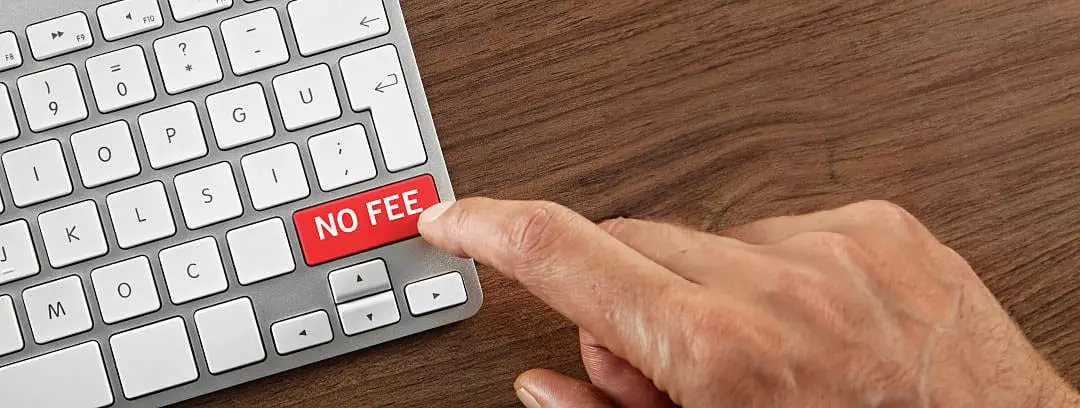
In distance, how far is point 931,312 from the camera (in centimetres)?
44

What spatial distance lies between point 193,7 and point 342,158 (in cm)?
12

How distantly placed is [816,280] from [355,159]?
0.25 metres

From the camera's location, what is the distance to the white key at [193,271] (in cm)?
46

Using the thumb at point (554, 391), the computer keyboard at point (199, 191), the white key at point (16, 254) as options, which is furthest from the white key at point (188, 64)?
the thumb at point (554, 391)

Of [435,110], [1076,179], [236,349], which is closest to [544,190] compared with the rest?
[435,110]

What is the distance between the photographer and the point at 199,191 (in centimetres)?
46

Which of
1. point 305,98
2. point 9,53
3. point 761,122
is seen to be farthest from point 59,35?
point 761,122

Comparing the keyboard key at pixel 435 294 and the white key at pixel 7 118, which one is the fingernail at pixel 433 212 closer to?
the keyboard key at pixel 435 294

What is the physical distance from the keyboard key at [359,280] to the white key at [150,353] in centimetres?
9

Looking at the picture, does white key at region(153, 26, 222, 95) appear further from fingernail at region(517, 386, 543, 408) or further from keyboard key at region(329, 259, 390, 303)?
fingernail at region(517, 386, 543, 408)

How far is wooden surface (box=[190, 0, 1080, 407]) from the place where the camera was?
50 cm

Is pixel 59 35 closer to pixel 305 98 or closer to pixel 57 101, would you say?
pixel 57 101

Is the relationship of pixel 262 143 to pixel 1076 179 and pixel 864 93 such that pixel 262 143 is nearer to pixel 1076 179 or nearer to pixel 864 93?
pixel 864 93

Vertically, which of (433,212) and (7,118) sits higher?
(7,118)
